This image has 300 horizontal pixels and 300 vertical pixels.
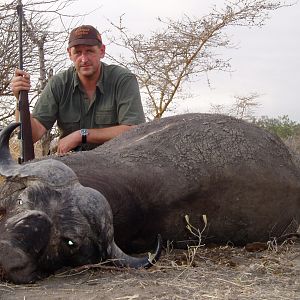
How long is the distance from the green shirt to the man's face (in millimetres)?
91

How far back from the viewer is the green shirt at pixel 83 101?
6.04 meters

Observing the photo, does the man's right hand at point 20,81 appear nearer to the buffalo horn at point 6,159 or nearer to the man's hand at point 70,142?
the man's hand at point 70,142

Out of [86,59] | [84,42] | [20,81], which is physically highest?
[84,42]

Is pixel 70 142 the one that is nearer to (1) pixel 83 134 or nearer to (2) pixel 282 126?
(1) pixel 83 134

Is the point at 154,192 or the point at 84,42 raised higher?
the point at 84,42

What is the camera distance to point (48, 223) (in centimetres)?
306

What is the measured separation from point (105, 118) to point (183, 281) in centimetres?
312

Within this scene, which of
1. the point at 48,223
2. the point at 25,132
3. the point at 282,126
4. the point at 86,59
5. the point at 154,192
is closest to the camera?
the point at 48,223

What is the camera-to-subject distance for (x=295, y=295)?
2867 millimetres

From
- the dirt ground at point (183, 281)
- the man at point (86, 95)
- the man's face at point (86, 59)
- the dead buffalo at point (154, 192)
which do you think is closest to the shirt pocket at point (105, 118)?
the man at point (86, 95)

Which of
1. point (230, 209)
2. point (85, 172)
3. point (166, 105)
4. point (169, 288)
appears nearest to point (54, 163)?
point (85, 172)

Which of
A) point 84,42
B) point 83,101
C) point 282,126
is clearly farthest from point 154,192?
point 282,126

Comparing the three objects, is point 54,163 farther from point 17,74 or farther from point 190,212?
point 17,74

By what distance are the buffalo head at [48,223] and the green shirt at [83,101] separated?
2.62 meters
